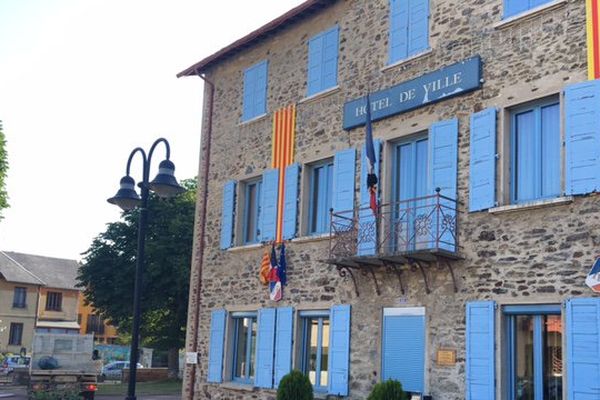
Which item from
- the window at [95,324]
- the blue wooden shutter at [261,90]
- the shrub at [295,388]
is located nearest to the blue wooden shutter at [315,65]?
the blue wooden shutter at [261,90]

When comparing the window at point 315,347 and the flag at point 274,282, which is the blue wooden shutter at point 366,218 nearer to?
the window at point 315,347

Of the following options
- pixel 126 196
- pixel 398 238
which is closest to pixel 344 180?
pixel 398 238

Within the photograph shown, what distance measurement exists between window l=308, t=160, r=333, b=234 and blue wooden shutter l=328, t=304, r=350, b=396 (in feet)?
5.82

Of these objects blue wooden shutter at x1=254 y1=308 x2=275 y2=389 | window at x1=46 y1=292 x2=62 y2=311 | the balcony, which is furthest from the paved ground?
window at x1=46 y1=292 x2=62 y2=311

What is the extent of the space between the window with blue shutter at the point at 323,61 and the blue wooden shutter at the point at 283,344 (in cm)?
445

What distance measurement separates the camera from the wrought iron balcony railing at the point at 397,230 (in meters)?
11.6

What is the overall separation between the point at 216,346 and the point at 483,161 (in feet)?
25.5

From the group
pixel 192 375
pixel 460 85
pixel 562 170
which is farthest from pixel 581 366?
pixel 192 375

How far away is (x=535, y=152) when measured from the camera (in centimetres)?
1093

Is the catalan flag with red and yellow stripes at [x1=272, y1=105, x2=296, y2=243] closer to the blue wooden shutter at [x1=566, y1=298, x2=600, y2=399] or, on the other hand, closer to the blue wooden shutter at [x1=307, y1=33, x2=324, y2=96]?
the blue wooden shutter at [x1=307, y1=33, x2=324, y2=96]

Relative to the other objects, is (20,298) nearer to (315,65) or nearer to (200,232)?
(200,232)

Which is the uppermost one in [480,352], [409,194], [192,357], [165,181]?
[409,194]

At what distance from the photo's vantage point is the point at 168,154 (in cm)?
1156

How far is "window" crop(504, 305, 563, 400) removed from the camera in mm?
10164
